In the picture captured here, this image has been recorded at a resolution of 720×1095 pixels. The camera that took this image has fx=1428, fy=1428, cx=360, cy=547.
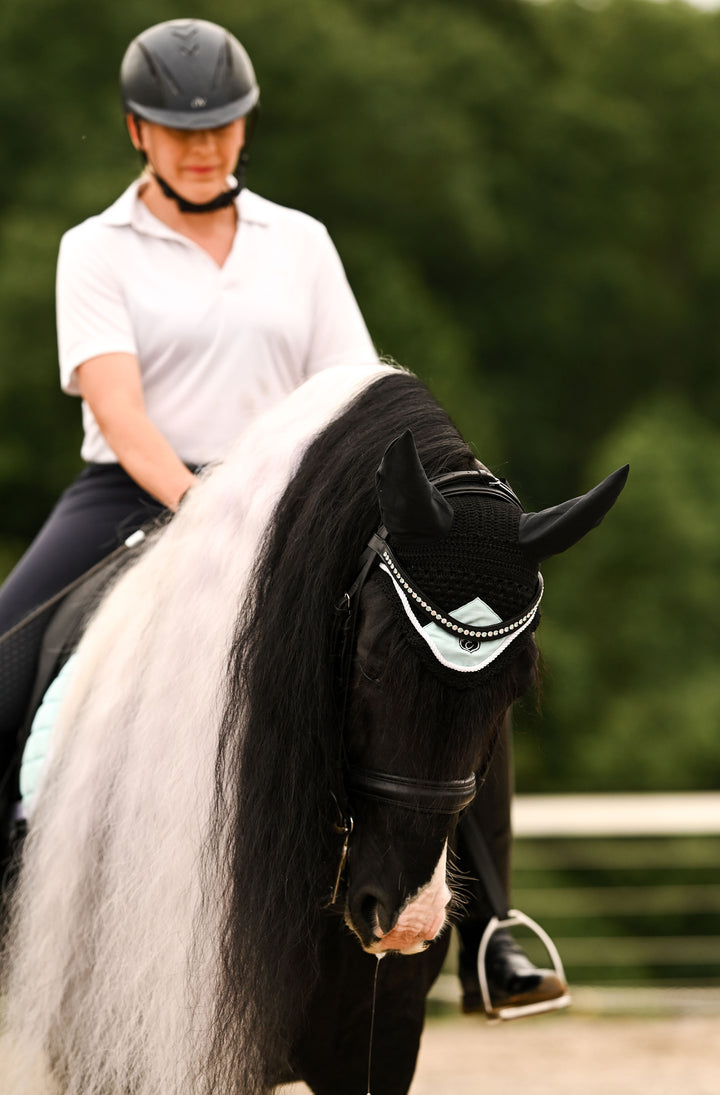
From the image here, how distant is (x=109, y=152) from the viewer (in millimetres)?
17359

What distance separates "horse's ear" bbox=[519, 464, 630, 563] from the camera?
7.16 feet

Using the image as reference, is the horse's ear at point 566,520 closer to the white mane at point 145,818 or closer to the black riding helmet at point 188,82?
the white mane at point 145,818

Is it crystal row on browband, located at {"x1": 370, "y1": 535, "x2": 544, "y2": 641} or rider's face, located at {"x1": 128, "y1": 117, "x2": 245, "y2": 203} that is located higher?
rider's face, located at {"x1": 128, "y1": 117, "x2": 245, "y2": 203}

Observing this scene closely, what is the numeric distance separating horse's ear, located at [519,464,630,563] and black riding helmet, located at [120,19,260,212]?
4.32ft

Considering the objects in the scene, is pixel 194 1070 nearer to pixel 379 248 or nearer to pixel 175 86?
pixel 175 86

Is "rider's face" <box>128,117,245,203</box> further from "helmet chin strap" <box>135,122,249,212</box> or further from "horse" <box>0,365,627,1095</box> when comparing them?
"horse" <box>0,365,627,1095</box>

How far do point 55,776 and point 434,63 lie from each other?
23.0 m

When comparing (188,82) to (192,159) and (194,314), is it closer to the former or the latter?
(192,159)

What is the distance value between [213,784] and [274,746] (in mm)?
153

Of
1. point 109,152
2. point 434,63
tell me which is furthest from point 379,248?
point 109,152

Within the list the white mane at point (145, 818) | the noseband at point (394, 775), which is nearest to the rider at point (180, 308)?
the white mane at point (145, 818)

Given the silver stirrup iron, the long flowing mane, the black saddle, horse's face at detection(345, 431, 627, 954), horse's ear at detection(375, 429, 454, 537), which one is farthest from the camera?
the silver stirrup iron

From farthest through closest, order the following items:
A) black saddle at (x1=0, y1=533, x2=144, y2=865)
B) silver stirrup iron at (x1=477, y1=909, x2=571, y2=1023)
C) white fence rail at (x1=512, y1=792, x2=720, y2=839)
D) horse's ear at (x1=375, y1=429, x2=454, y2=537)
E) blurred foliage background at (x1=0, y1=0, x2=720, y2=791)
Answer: blurred foliage background at (x1=0, y1=0, x2=720, y2=791)
white fence rail at (x1=512, y1=792, x2=720, y2=839)
silver stirrup iron at (x1=477, y1=909, x2=571, y2=1023)
black saddle at (x1=0, y1=533, x2=144, y2=865)
horse's ear at (x1=375, y1=429, x2=454, y2=537)

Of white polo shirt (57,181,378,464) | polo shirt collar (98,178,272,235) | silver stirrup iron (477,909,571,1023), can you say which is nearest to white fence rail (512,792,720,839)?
silver stirrup iron (477,909,571,1023)
